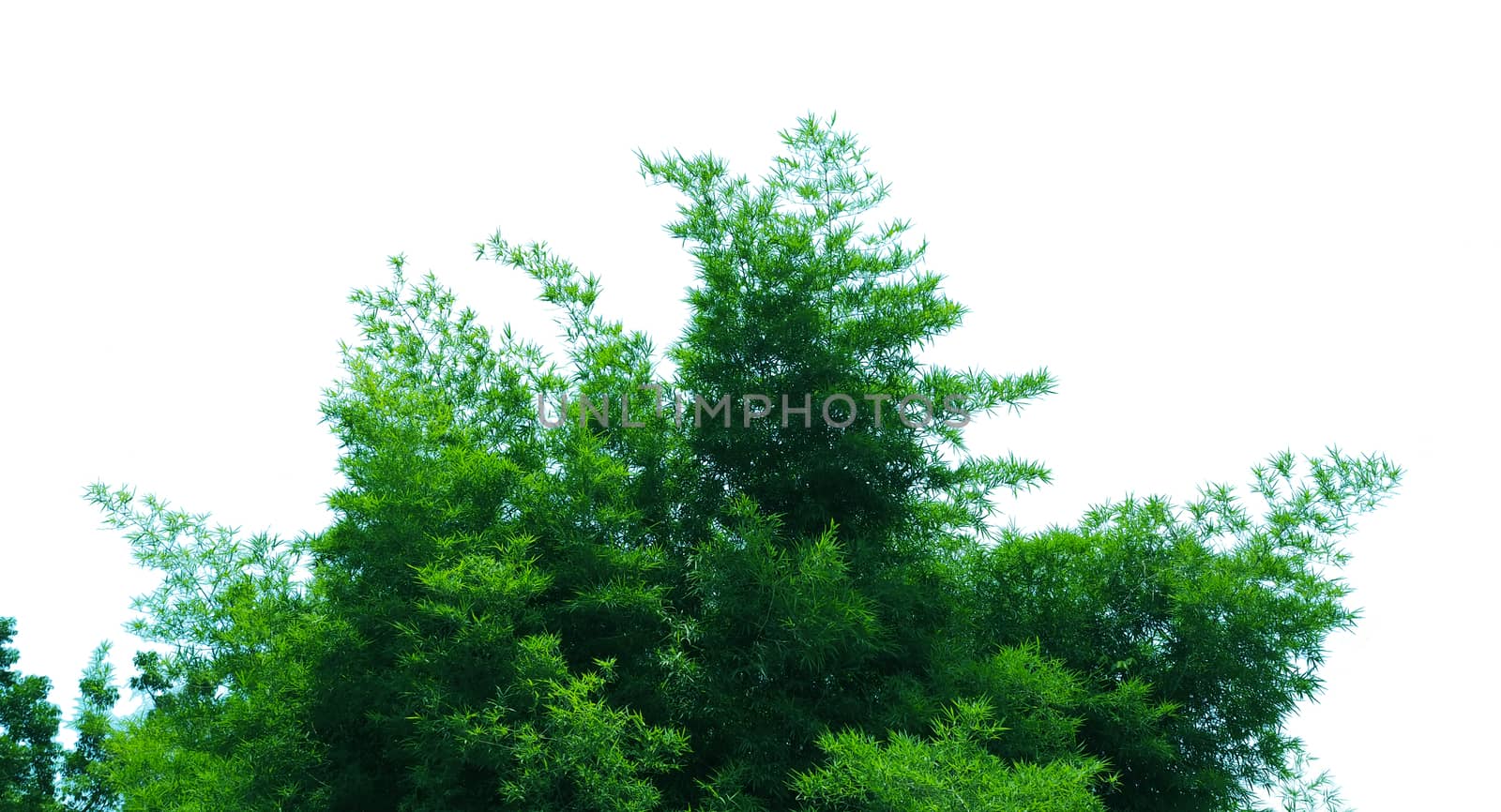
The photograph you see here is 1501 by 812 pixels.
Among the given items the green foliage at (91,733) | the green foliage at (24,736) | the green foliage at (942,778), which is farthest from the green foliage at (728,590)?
the green foliage at (24,736)

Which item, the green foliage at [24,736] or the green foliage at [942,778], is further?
the green foliage at [24,736]

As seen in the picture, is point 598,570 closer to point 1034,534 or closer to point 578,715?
point 578,715

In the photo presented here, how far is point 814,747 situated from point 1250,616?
2326 millimetres

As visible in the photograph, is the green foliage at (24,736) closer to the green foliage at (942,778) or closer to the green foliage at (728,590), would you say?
the green foliage at (728,590)

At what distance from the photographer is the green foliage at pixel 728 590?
4.86 m

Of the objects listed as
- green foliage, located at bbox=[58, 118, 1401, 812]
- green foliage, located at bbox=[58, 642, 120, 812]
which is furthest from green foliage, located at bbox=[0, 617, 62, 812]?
green foliage, located at bbox=[58, 118, 1401, 812]

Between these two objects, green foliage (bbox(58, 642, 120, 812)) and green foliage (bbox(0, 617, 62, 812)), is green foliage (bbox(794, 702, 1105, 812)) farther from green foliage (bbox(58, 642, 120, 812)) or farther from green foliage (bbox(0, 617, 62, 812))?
green foliage (bbox(0, 617, 62, 812))

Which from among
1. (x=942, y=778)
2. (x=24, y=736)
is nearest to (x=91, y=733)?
(x=24, y=736)

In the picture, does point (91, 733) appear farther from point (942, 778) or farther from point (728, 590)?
point (942, 778)

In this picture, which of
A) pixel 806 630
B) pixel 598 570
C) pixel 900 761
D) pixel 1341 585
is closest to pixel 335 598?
pixel 598 570

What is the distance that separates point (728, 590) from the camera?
16.5 feet

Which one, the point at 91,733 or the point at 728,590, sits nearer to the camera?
the point at 728,590

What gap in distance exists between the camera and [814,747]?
507 centimetres

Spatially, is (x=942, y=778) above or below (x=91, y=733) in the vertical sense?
below
